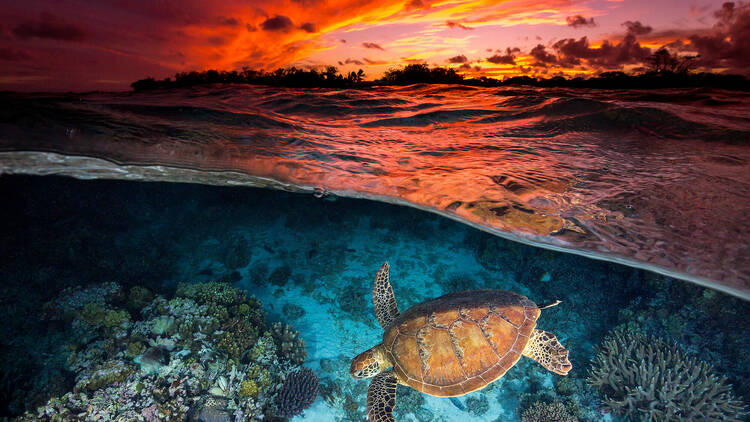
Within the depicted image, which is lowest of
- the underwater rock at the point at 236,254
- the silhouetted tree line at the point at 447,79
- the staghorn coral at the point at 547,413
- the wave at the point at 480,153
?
the staghorn coral at the point at 547,413

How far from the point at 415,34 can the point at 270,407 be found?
1190 cm

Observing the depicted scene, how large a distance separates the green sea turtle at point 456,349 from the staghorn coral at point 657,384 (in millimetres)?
3834

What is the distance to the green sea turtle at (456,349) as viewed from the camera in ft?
15.6

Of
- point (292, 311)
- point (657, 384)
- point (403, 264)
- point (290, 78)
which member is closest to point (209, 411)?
point (292, 311)

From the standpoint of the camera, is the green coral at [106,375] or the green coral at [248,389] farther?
the green coral at [248,389]

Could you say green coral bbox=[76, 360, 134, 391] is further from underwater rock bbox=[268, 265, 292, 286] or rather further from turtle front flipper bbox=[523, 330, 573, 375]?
turtle front flipper bbox=[523, 330, 573, 375]

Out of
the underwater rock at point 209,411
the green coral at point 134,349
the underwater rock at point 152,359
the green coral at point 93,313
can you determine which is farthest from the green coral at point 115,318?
the underwater rock at point 209,411

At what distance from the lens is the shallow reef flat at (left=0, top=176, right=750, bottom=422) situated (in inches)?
264

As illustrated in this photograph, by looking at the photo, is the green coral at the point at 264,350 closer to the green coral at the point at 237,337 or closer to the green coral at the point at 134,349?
the green coral at the point at 237,337

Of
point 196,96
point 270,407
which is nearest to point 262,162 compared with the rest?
point 196,96

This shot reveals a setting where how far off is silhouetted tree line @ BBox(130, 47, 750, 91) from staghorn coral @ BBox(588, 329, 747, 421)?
8509 mm

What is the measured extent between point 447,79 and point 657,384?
1261 centimetres

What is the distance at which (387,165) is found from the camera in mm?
7117

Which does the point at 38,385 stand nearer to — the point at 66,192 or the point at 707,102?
the point at 66,192
